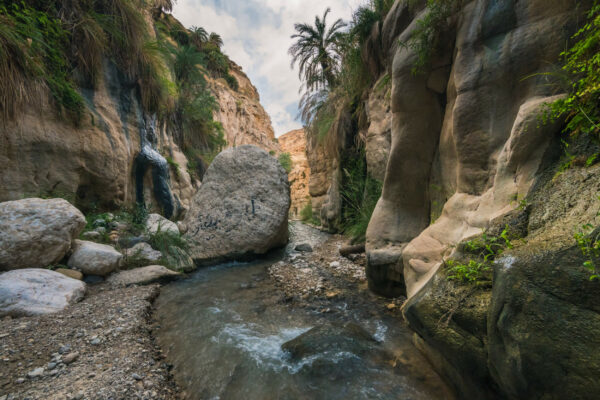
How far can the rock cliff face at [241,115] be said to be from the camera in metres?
18.8

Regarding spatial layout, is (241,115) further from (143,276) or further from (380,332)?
(380,332)

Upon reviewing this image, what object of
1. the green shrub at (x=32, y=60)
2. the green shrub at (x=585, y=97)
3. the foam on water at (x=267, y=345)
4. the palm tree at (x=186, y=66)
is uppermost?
the palm tree at (x=186, y=66)

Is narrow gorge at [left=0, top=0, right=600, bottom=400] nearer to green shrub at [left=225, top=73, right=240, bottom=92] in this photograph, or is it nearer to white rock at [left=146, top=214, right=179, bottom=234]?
white rock at [left=146, top=214, right=179, bottom=234]

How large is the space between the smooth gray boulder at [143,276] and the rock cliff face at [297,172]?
40.1 feet

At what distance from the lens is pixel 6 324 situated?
2059 millimetres

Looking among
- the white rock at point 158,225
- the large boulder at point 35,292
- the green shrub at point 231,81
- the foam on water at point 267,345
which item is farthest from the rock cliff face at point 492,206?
the green shrub at point 231,81

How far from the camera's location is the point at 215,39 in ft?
58.1

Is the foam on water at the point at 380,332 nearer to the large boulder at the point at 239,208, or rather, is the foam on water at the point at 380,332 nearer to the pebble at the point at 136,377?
the pebble at the point at 136,377

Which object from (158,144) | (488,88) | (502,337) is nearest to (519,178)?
(488,88)

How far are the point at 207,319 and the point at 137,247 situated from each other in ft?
7.74

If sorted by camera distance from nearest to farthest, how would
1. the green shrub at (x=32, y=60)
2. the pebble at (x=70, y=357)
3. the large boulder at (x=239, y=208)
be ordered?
the pebble at (x=70, y=357)
the green shrub at (x=32, y=60)
the large boulder at (x=239, y=208)

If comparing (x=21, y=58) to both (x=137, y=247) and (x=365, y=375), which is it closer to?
(x=137, y=247)

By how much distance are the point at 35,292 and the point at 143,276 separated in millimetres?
1109

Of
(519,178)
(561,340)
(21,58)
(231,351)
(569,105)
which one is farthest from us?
(21,58)
